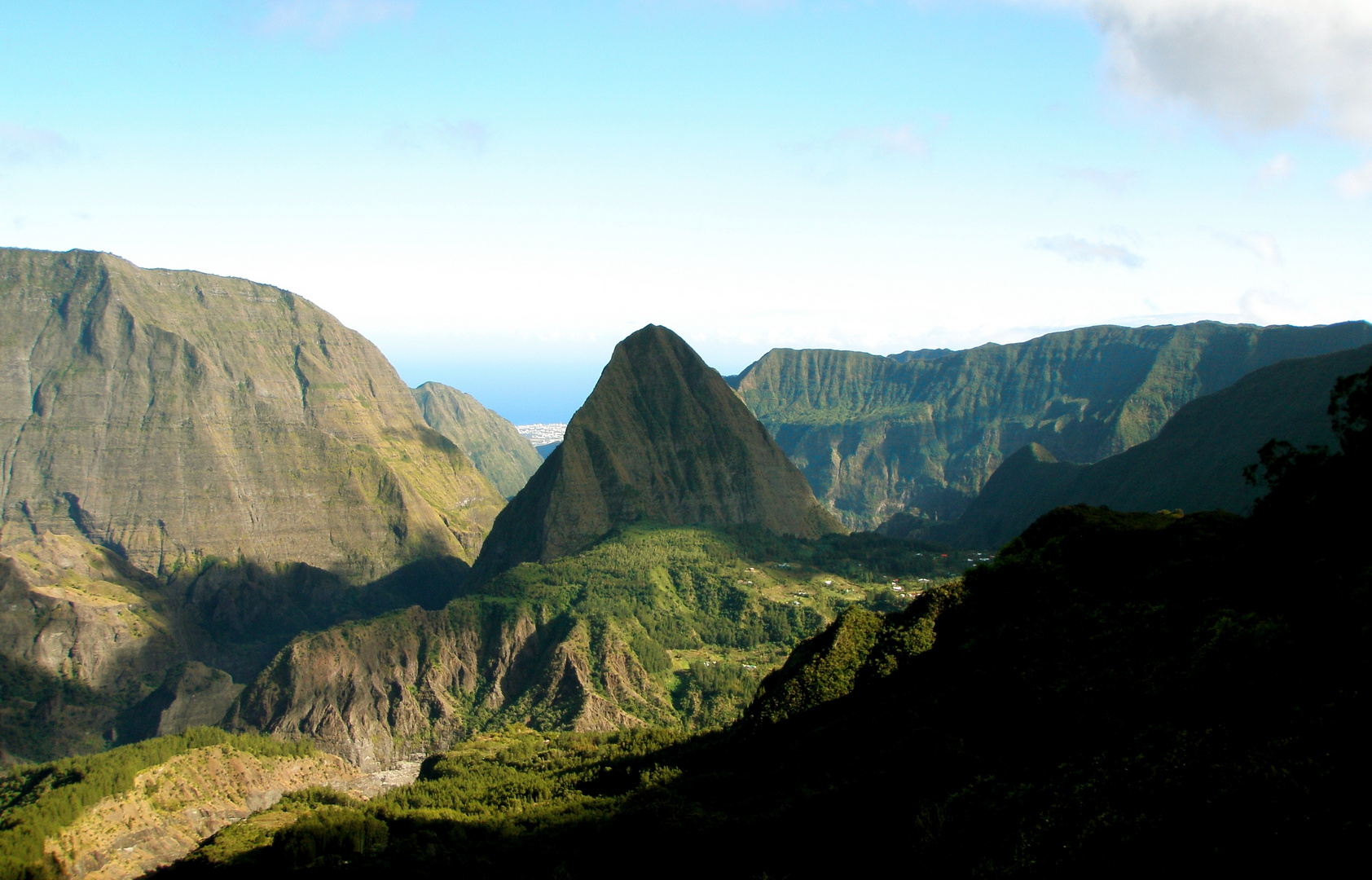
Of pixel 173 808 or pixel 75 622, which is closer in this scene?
pixel 173 808

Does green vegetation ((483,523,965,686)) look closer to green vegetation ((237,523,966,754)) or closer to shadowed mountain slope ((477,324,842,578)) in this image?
green vegetation ((237,523,966,754))

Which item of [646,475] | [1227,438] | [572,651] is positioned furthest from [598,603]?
[1227,438]

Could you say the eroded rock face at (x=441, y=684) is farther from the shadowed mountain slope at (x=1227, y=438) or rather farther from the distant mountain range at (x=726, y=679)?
the shadowed mountain slope at (x=1227, y=438)

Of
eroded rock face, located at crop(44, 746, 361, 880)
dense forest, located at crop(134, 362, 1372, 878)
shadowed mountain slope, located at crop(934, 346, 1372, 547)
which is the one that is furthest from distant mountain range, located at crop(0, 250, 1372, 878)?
shadowed mountain slope, located at crop(934, 346, 1372, 547)

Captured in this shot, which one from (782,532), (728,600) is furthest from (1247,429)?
(728,600)

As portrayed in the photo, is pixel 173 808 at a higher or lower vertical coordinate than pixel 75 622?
lower

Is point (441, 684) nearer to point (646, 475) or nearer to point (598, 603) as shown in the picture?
point (598, 603)
